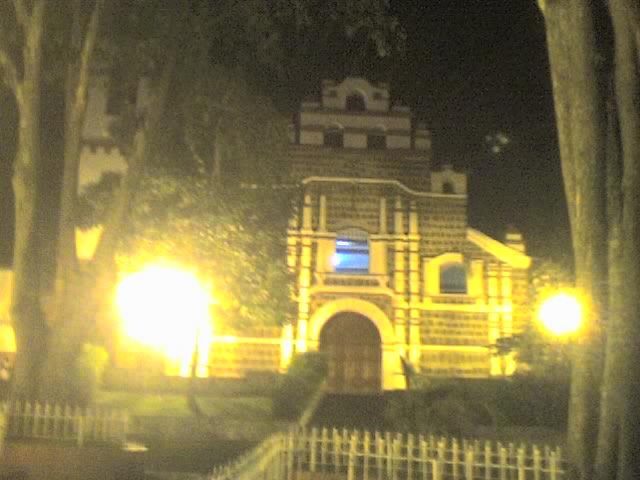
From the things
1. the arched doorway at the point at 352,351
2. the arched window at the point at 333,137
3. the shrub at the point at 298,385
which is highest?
the arched window at the point at 333,137

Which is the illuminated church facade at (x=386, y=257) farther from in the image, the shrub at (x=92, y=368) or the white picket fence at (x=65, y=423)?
the white picket fence at (x=65, y=423)

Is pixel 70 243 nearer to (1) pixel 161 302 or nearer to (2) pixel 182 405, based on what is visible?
(1) pixel 161 302

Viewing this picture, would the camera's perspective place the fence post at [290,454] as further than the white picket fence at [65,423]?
No

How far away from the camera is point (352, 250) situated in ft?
82.5

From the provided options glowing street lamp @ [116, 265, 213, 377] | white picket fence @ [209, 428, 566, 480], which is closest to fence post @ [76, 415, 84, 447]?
white picket fence @ [209, 428, 566, 480]

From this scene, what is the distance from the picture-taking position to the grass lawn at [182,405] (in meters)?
16.9

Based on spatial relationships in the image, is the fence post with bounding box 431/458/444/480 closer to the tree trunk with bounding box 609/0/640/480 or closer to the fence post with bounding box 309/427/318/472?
the fence post with bounding box 309/427/318/472

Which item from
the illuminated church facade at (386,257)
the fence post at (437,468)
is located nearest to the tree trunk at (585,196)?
the fence post at (437,468)

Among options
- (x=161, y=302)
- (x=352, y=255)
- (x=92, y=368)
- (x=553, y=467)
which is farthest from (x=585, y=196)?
(x=352, y=255)

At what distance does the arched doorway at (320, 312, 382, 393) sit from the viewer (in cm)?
2398

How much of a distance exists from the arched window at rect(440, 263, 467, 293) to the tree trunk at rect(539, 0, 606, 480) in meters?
17.2

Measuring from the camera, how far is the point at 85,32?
1277cm

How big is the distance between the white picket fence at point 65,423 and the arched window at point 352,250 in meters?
14.5

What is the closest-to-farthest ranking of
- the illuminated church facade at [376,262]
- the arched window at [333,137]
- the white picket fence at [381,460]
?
the white picket fence at [381,460]
the illuminated church facade at [376,262]
the arched window at [333,137]
